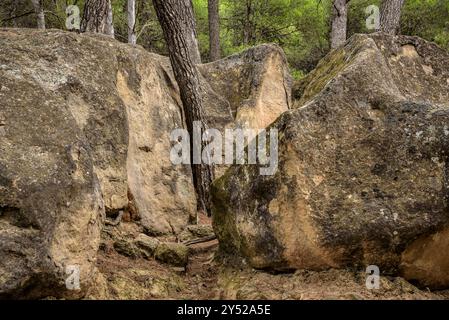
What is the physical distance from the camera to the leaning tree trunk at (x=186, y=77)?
7.89 metres

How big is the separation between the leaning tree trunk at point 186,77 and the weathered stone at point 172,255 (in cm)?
196

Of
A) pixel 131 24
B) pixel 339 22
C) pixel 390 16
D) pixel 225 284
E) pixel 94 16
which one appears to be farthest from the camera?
pixel 131 24

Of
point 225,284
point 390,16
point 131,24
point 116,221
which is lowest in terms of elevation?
point 225,284

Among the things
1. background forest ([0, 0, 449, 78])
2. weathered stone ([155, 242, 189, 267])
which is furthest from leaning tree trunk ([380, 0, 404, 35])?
weathered stone ([155, 242, 189, 267])

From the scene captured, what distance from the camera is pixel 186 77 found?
7949mm

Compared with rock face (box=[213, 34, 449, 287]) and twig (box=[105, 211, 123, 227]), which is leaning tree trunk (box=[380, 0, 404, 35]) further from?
twig (box=[105, 211, 123, 227])

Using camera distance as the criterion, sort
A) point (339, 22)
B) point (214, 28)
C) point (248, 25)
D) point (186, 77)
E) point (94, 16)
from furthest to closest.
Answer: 1. point (248, 25)
2. point (214, 28)
3. point (339, 22)
4. point (94, 16)
5. point (186, 77)

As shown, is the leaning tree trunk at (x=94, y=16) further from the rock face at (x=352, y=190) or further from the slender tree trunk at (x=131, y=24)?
the slender tree trunk at (x=131, y=24)

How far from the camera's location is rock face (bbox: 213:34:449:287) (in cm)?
479

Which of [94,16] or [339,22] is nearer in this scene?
[94,16]

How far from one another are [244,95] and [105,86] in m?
3.09

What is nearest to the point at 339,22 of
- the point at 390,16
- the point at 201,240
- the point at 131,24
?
the point at 390,16

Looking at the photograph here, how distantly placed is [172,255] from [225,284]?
3.04 ft

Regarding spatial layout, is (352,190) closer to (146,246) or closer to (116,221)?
(146,246)
